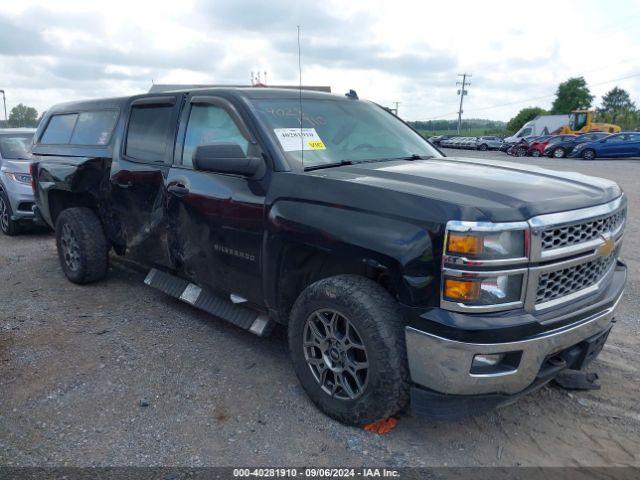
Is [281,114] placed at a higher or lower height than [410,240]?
higher

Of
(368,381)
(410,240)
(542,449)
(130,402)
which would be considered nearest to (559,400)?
(542,449)

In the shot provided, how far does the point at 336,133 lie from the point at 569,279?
184 centimetres

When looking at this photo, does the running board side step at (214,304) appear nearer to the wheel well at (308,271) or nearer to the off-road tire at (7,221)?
the wheel well at (308,271)

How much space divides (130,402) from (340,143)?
2.17m

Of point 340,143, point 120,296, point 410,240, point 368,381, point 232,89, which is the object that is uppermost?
point 232,89

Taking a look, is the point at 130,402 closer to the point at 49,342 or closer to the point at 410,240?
the point at 49,342

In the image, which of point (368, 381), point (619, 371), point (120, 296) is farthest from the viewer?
point (120, 296)

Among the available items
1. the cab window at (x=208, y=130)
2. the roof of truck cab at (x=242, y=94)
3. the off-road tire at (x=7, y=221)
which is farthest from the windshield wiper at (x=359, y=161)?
the off-road tire at (x=7, y=221)

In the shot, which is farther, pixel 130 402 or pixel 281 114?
pixel 281 114

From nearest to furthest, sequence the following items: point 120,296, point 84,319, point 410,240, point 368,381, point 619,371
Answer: point 410,240
point 368,381
point 619,371
point 84,319
point 120,296

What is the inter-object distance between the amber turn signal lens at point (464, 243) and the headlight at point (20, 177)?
7.24 meters

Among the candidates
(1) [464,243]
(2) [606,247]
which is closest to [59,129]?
(1) [464,243]

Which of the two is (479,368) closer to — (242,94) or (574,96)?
(242,94)

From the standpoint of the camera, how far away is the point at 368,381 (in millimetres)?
2832
